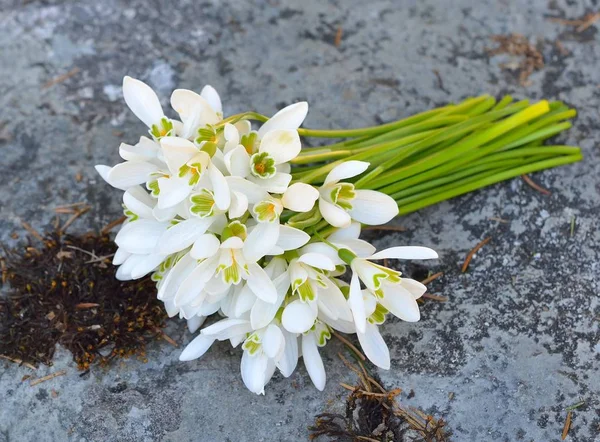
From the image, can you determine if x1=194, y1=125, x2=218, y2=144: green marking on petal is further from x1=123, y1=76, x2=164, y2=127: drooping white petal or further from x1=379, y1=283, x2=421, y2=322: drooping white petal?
x1=379, y1=283, x2=421, y2=322: drooping white petal

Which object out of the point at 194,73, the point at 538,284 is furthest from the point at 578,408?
the point at 194,73

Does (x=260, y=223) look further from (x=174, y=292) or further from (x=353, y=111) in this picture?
(x=353, y=111)

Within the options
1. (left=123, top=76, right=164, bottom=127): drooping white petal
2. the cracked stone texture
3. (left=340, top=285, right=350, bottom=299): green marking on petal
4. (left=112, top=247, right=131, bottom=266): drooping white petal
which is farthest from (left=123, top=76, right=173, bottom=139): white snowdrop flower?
(left=340, top=285, right=350, bottom=299): green marking on petal

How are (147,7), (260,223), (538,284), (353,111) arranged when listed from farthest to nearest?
1. (147,7)
2. (353,111)
3. (538,284)
4. (260,223)

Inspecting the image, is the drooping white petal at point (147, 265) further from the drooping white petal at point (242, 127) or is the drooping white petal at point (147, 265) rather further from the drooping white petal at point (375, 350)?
the drooping white petal at point (375, 350)

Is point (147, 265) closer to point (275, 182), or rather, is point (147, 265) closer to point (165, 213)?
point (165, 213)

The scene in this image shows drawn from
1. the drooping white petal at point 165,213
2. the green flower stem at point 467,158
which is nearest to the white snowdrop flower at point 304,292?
the drooping white petal at point 165,213
